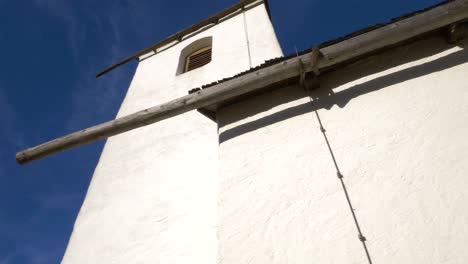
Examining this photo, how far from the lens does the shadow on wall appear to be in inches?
128

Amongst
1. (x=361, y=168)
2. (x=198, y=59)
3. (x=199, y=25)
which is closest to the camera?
(x=361, y=168)

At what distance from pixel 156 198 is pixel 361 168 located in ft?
8.88

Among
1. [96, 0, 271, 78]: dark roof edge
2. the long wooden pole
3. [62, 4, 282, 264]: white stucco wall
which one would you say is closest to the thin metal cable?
the long wooden pole

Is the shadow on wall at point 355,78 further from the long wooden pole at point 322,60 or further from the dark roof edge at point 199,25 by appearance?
the dark roof edge at point 199,25

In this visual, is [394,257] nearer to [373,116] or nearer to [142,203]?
[373,116]

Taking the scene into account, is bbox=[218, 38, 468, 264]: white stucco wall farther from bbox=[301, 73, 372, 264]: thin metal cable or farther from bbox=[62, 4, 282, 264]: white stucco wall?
bbox=[62, 4, 282, 264]: white stucco wall

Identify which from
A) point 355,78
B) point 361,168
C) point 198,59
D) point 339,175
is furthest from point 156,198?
point 198,59

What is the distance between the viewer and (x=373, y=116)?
301cm

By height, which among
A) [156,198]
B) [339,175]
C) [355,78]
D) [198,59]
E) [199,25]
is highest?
[199,25]

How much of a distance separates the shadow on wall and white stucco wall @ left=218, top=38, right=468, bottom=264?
1 centimetres

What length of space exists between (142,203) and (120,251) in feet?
2.20

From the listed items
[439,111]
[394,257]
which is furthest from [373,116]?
[394,257]

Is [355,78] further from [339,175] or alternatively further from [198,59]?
[198,59]

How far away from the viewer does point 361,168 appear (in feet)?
8.69
